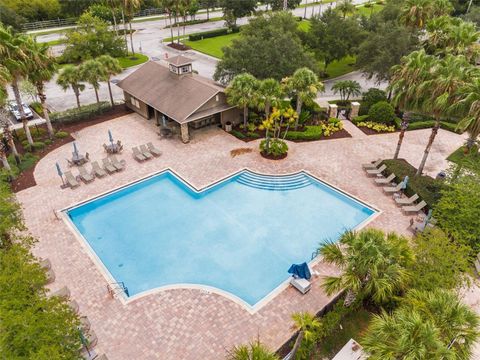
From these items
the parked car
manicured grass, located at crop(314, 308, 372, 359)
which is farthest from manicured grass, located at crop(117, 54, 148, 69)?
manicured grass, located at crop(314, 308, 372, 359)

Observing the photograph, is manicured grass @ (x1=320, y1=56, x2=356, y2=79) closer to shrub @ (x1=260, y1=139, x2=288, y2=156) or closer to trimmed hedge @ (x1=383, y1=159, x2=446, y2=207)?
shrub @ (x1=260, y1=139, x2=288, y2=156)

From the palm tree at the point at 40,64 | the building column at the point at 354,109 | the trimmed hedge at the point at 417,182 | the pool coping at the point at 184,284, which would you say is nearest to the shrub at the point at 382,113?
the building column at the point at 354,109

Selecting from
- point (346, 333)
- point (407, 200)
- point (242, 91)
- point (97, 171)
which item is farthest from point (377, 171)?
point (97, 171)

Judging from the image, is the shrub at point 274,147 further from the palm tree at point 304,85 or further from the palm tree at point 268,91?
the palm tree at point 304,85

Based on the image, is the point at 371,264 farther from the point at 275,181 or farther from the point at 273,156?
the point at 273,156

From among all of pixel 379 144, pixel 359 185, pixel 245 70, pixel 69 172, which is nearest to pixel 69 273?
pixel 69 172

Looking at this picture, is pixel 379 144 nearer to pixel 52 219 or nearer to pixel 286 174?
pixel 286 174
